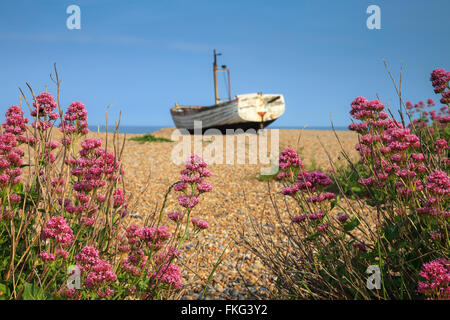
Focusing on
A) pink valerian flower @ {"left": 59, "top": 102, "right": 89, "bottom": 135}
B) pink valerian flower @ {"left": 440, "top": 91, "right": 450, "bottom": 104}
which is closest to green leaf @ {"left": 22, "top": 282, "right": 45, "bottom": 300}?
pink valerian flower @ {"left": 59, "top": 102, "right": 89, "bottom": 135}

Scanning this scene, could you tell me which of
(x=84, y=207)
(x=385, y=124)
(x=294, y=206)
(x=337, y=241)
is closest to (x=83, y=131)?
(x=84, y=207)

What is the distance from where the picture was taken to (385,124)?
2.79 m

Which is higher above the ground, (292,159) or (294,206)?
(292,159)

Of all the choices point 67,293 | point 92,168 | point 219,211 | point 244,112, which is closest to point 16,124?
point 92,168

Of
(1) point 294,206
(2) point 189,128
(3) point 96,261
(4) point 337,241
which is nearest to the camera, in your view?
(3) point 96,261

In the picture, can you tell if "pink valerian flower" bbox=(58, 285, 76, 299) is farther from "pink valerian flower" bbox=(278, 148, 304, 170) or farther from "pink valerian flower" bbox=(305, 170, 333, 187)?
"pink valerian flower" bbox=(305, 170, 333, 187)

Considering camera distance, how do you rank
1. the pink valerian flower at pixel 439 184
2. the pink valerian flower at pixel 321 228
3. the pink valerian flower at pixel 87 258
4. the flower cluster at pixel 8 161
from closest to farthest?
the pink valerian flower at pixel 87 258
the pink valerian flower at pixel 439 184
the pink valerian flower at pixel 321 228
the flower cluster at pixel 8 161

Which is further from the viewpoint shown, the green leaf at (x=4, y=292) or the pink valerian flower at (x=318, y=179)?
the pink valerian flower at (x=318, y=179)

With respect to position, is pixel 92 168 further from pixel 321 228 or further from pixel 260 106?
pixel 260 106

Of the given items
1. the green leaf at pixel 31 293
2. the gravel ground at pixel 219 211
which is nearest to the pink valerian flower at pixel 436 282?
the gravel ground at pixel 219 211

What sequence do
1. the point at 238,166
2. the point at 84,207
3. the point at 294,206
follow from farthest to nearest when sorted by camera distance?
the point at 238,166, the point at 294,206, the point at 84,207

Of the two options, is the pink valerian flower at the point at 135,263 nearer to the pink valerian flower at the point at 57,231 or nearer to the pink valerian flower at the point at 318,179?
the pink valerian flower at the point at 57,231
